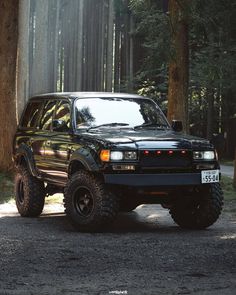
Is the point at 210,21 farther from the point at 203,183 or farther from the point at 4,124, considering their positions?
the point at 203,183

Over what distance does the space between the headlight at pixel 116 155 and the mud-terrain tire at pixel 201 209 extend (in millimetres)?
1317

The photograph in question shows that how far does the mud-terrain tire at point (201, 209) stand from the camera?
1048 centimetres

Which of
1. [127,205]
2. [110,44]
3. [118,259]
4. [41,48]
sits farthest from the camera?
[110,44]

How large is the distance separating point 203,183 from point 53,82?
3850 centimetres

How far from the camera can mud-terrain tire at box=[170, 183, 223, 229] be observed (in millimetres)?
10477

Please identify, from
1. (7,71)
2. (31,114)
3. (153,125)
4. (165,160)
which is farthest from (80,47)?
(165,160)

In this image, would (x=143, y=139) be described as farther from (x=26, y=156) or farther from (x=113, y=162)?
(x=26, y=156)

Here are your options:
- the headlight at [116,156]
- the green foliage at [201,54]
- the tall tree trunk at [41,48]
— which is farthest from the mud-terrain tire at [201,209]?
the tall tree trunk at [41,48]

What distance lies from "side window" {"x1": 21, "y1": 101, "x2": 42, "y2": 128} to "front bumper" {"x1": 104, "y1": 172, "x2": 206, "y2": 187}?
3.02 metres

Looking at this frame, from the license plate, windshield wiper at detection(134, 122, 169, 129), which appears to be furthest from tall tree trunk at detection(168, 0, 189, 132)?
the license plate

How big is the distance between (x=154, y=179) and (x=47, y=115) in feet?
9.43

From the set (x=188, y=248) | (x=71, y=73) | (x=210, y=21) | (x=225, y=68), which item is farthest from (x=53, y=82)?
(x=188, y=248)

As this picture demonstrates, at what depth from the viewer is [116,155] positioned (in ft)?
32.0

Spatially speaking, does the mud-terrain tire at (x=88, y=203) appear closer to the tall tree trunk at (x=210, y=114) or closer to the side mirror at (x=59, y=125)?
the side mirror at (x=59, y=125)
